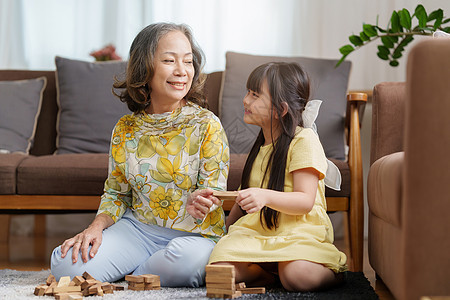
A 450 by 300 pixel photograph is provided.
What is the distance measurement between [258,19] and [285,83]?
1.67 m

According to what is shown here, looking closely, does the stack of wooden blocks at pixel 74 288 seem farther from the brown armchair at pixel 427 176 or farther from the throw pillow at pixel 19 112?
the throw pillow at pixel 19 112

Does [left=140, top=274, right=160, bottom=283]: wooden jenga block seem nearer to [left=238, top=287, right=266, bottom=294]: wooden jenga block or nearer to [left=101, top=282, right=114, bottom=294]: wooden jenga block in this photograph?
[left=101, top=282, right=114, bottom=294]: wooden jenga block

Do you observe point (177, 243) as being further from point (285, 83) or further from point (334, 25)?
point (334, 25)

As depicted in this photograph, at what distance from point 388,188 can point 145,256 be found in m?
0.78

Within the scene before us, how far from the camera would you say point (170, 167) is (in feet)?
5.47

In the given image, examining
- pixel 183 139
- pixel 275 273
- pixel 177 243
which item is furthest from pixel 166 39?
pixel 275 273

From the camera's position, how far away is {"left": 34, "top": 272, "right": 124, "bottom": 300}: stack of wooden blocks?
1.38 m

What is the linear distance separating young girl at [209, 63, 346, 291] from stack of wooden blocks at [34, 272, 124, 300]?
0.29 m

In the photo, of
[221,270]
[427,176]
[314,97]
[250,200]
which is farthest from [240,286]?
[314,97]

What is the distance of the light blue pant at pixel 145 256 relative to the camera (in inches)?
60.1

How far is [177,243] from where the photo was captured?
5.07ft

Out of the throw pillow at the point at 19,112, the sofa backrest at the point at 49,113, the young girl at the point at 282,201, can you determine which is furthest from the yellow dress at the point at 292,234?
the throw pillow at the point at 19,112

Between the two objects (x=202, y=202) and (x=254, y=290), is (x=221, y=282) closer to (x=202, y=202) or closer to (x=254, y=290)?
(x=254, y=290)

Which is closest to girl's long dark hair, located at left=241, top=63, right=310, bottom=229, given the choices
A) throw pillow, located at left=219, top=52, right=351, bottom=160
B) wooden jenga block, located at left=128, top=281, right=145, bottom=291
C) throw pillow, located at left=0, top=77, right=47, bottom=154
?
wooden jenga block, located at left=128, top=281, right=145, bottom=291
